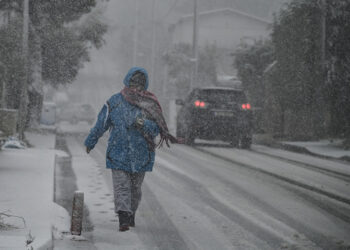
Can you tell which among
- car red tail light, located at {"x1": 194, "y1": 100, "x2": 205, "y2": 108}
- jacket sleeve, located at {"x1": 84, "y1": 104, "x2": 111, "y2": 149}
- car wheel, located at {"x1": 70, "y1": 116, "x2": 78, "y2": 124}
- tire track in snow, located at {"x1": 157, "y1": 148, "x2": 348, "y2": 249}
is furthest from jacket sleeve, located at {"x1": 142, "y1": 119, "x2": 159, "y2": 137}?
car wheel, located at {"x1": 70, "y1": 116, "x2": 78, "y2": 124}

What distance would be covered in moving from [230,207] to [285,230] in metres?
1.47

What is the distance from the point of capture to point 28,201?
747 centimetres

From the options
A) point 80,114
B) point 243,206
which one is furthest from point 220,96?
point 80,114

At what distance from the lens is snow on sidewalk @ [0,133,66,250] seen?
212 inches

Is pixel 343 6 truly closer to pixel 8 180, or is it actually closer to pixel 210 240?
pixel 8 180

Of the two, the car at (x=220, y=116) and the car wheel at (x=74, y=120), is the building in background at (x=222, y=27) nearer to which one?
the car wheel at (x=74, y=120)

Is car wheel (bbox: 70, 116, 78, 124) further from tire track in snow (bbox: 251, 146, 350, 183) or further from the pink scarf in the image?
the pink scarf

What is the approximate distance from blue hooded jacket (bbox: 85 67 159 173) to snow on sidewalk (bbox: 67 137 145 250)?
2.11ft

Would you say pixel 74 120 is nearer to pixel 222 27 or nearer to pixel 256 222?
pixel 222 27

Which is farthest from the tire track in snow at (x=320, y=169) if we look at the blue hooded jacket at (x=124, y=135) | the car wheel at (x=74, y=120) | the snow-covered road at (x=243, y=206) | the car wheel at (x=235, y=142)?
the car wheel at (x=74, y=120)

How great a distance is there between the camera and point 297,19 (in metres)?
22.5

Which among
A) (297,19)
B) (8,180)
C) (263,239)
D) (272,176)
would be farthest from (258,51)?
(263,239)

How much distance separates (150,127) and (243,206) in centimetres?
223

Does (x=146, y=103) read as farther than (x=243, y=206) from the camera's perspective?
No
